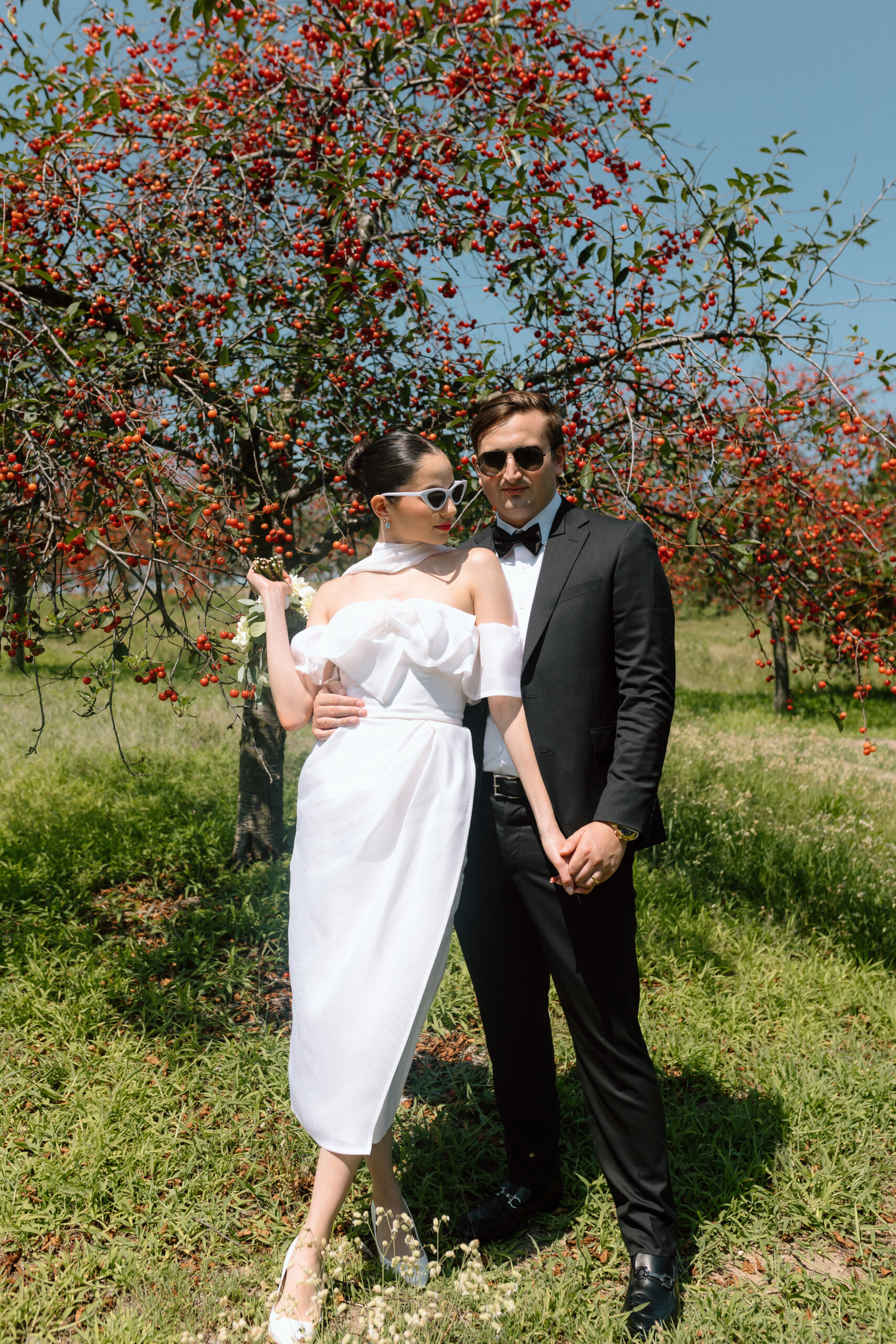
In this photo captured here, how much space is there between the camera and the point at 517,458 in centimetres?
235

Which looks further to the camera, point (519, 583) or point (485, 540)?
point (485, 540)

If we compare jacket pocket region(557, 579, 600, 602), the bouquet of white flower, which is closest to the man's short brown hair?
jacket pocket region(557, 579, 600, 602)

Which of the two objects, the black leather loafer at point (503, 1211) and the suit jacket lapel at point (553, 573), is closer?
the suit jacket lapel at point (553, 573)

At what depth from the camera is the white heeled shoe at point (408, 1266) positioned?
2.12 meters

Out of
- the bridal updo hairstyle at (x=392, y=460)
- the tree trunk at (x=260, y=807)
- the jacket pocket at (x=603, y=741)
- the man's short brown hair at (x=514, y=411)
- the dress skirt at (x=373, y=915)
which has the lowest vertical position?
the tree trunk at (x=260, y=807)

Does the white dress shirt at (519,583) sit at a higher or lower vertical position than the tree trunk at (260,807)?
higher

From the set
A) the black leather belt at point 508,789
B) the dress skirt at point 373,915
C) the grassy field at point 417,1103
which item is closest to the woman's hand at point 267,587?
the dress skirt at point 373,915

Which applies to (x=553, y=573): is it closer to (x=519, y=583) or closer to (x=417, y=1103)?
(x=519, y=583)

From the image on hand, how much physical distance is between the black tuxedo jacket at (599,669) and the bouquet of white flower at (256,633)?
713 millimetres

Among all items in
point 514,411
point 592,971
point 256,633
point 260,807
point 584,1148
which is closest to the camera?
point 592,971

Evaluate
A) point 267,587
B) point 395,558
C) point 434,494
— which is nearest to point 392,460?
point 434,494

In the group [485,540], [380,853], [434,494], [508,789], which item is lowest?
[380,853]

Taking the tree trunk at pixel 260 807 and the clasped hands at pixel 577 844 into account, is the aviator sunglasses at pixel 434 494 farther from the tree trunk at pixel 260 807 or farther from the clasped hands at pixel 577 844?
the tree trunk at pixel 260 807

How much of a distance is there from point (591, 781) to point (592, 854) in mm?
227
